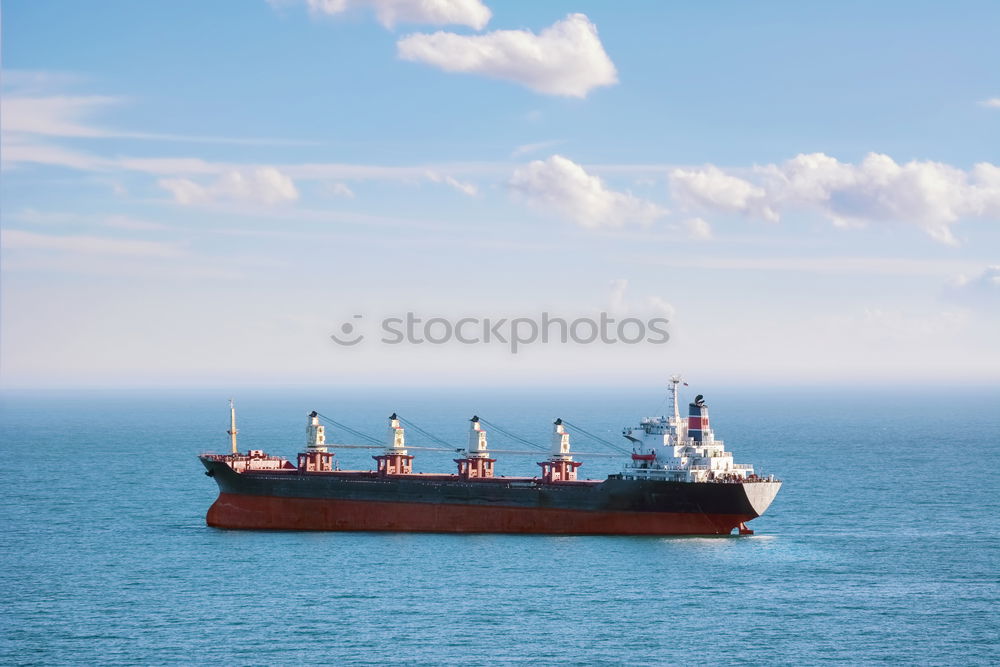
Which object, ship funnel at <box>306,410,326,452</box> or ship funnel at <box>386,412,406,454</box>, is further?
ship funnel at <box>306,410,326,452</box>

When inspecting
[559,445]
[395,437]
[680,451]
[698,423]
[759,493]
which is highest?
[698,423]

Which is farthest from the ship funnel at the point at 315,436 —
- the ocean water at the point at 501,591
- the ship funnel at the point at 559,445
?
the ship funnel at the point at 559,445

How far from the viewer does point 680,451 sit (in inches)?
2840

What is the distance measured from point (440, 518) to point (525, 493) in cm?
601

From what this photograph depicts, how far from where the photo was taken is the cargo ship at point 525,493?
Answer: 229 ft

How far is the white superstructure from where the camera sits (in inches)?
2805

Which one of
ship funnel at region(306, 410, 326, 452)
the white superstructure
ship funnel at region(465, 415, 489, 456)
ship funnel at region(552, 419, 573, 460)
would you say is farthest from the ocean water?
ship funnel at region(306, 410, 326, 452)

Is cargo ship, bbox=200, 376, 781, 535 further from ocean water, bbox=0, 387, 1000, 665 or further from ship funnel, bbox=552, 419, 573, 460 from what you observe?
ocean water, bbox=0, 387, 1000, 665

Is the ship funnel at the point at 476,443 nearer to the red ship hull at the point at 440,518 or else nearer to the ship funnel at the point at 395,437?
the red ship hull at the point at 440,518

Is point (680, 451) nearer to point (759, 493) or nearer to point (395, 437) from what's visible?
point (759, 493)

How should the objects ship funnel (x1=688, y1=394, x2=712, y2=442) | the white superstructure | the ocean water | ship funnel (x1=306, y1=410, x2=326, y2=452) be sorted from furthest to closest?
ship funnel (x1=306, y1=410, x2=326, y2=452)
ship funnel (x1=688, y1=394, x2=712, y2=442)
the white superstructure
the ocean water

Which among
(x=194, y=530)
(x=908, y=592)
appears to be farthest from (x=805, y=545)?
(x=194, y=530)

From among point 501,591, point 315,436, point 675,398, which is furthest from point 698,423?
point 315,436

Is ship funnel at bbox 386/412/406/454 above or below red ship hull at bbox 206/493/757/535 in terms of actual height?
above
